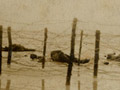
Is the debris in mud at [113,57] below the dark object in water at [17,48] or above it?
below

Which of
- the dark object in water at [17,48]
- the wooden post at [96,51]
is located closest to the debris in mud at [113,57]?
the wooden post at [96,51]

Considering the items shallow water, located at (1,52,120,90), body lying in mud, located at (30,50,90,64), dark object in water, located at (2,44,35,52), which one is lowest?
shallow water, located at (1,52,120,90)

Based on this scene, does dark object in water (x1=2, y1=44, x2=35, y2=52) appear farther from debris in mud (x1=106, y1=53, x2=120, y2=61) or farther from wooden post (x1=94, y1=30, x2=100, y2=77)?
debris in mud (x1=106, y1=53, x2=120, y2=61)

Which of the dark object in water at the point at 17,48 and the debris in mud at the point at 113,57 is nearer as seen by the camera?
the debris in mud at the point at 113,57

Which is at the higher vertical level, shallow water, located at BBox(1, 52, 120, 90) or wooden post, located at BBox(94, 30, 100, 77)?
wooden post, located at BBox(94, 30, 100, 77)

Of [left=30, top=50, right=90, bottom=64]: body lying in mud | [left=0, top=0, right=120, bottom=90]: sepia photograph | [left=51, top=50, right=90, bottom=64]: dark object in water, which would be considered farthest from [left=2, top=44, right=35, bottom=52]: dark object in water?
[left=51, top=50, right=90, bottom=64]: dark object in water

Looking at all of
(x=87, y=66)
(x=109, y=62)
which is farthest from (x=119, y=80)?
(x=87, y=66)

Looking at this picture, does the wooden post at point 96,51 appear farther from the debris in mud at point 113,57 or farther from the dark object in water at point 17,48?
the dark object in water at point 17,48

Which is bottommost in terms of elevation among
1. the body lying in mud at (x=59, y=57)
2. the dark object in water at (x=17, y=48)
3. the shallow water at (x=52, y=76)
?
the shallow water at (x=52, y=76)

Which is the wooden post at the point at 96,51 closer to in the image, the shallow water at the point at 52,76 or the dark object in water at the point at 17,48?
the shallow water at the point at 52,76

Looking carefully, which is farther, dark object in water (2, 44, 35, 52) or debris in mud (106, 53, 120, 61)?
dark object in water (2, 44, 35, 52)
